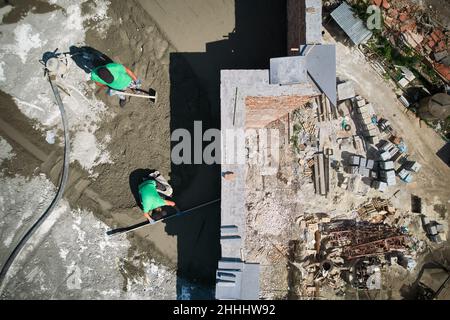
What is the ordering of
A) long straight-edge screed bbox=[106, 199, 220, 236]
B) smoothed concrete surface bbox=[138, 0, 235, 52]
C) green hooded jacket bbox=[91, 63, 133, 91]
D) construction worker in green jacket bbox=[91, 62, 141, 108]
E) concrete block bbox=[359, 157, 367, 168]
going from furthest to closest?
smoothed concrete surface bbox=[138, 0, 235, 52] → concrete block bbox=[359, 157, 367, 168] → long straight-edge screed bbox=[106, 199, 220, 236] → green hooded jacket bbox=[91, 63, 133, 91] → construction worker in green jacket bbox=[91, 62, 141, 108]

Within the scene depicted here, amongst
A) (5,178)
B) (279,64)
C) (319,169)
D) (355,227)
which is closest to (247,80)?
(279,64)

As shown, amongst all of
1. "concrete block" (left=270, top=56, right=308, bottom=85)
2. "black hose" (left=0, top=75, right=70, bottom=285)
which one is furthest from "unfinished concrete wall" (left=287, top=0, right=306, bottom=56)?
"black hose" (left=0, top=75, right=70, bottom=285)

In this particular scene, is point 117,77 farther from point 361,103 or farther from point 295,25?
point 361,103

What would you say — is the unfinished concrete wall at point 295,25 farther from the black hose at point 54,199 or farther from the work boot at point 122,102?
the black hose at point 54,199

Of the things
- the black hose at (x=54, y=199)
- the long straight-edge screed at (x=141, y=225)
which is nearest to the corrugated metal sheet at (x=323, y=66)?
the long straight-edge screed at (x=141, y=225)

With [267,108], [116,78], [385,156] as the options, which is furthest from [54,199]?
[385,156]

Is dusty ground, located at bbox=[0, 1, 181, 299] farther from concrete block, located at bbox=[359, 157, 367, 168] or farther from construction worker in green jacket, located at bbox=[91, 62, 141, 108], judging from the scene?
concrete block, located at bbox=[359, 157, 367, 168]
